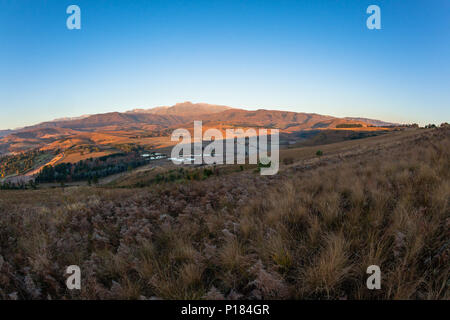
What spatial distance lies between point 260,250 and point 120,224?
4015 mm

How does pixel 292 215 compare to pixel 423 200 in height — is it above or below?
below

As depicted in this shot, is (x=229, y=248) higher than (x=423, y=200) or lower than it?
lower

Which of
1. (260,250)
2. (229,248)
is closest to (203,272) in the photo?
(229,248)
